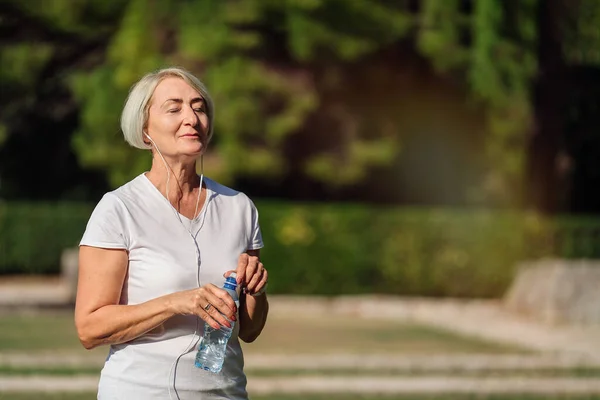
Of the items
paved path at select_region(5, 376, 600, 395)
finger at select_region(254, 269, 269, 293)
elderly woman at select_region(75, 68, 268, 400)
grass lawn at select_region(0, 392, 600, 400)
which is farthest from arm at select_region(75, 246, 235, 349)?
paved path at select_region(5, 376, 600, 395)

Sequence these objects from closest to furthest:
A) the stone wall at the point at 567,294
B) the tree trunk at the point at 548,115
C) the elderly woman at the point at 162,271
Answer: the elderly woman at the point at 162,271
the stone wall at the point at 567,294
the tree trunk at the point at 548,115

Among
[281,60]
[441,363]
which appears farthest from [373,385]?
[281,60]

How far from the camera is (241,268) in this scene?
3457mm

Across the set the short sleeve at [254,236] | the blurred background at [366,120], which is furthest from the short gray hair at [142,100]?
the blurred background at [366,120]

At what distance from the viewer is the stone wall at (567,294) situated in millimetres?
18031

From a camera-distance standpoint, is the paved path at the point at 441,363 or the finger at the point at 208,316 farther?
the paved path at the point at 441,363

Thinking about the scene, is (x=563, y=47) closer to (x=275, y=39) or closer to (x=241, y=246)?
(x=275, y=39)

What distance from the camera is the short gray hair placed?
3.59 meters

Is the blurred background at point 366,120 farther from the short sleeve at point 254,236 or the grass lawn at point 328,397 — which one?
the short sleeve at point 254,236

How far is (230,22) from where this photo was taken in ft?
75.8

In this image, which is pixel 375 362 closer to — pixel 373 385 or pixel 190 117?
pixel 373 385

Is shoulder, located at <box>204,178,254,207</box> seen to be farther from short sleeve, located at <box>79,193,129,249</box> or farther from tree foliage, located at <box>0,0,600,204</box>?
tree foliage, located at <box>0,0,600,204</box>

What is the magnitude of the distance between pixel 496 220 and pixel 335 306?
12.3 ft

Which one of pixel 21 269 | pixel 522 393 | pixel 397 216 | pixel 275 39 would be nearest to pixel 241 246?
pixel 522 393
